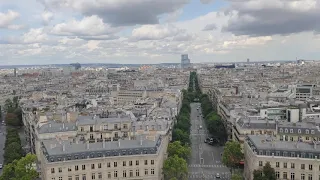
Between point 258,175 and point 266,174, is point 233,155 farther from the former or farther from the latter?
point 266,174

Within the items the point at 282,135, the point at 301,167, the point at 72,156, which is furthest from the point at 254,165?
the point at 72,156

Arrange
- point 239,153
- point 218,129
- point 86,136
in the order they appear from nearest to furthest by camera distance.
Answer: point 239,153 < point 86,136 < point 218,129

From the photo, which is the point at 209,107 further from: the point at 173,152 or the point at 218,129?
the point at 173,152

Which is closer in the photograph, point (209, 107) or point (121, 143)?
point (121, 143)

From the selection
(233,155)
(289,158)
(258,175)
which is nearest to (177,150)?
(233,155)

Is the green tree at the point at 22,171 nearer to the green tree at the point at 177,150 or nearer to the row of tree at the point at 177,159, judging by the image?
the row of tree at the point at 177,159

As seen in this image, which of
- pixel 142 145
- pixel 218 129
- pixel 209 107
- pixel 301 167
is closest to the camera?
pixel 301 167
